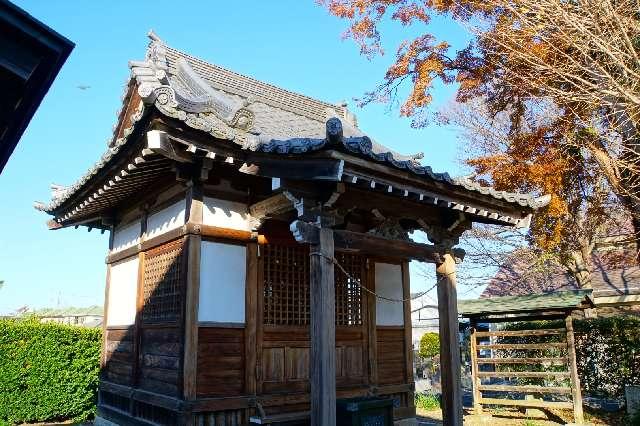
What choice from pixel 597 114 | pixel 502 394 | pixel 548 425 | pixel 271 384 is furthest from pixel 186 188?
pixel 502 394

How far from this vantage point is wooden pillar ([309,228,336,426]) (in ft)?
16.8

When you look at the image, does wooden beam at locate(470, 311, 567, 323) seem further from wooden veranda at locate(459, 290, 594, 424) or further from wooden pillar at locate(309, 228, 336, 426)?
wooden pillar at locate(309, 228, 336, 426)

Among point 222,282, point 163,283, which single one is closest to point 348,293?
point 222,282

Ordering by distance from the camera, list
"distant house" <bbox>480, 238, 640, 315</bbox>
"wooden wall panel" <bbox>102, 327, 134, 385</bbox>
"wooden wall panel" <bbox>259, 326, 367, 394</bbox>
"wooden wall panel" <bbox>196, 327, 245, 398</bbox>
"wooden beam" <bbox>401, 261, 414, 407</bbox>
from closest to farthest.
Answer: "wooden wall panel" <bbox>196, 327, 245, 398</bbox> → "wooden wall panel" <bbox>259, 326, 367, 394</bbox> → "wooden wall panel" <bbox>102, 327, 134, 385</bbox> → "wooden beam" <bbox>401, 261, 414, 407</bbox> → "distant house" <bbox>480, 238, 640, 315</bbox>

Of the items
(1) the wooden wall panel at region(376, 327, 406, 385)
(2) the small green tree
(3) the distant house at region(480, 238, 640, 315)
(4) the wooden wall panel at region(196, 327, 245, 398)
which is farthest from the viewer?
(3) the distant house at region(480, 238, 640, 315)

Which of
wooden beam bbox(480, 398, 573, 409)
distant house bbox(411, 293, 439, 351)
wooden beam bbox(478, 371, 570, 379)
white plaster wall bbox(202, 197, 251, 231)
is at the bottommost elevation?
wooden beam bbox(480, 398, 573, 409)

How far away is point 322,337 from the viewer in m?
5.23

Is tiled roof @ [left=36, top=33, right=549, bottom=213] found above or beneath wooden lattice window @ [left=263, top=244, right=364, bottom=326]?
above

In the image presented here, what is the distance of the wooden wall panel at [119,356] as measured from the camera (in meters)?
7.97

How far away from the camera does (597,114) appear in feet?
30.5

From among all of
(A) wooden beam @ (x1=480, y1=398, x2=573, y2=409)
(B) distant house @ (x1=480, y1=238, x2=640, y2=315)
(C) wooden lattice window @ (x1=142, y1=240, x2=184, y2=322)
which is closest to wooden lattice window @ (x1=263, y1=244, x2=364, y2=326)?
(C) wooden lattice window @ (x1=142, y1=240, x2=184, y2=322)

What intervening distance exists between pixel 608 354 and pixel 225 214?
1027cm

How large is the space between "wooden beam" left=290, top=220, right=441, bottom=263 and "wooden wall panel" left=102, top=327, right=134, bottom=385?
402cm

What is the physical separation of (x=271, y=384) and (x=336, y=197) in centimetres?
278
